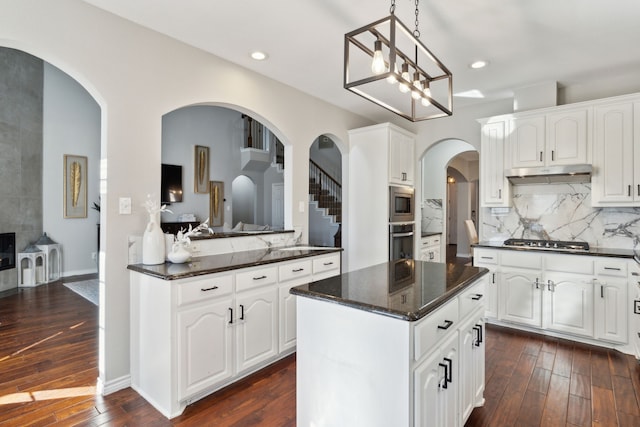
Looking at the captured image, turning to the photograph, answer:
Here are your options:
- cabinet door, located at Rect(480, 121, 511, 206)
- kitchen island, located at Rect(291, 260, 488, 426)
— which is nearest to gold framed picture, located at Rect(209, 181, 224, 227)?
cabinet door, located at Rect(480, 121, 511, 206)

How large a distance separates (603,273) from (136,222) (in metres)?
4.09

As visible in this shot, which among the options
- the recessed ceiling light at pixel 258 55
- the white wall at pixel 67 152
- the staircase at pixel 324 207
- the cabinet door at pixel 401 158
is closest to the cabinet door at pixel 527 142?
the cabinet door at pixel 401 158

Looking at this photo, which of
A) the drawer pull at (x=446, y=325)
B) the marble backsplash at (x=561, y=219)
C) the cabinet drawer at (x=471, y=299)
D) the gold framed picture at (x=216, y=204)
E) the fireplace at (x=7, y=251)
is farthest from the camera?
the gold framed picture at (x=216, y=204)

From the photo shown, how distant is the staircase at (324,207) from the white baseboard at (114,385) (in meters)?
5.26

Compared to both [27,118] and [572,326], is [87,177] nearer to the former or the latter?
[27,118]

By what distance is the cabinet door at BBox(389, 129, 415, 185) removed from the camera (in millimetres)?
4301

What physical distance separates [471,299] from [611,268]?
7.03ft

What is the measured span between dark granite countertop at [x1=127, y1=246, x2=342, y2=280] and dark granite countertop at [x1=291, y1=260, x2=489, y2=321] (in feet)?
2.69

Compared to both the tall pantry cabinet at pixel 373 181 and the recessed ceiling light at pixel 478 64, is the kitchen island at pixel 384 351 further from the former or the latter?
the tall pantry cabinet at pixel 373 181

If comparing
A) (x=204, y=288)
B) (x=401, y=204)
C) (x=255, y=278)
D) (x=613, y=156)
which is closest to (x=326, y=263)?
(x=255, y=278)

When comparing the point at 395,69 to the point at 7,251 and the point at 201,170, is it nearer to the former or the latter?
the point at 7,251

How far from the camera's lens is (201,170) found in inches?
290

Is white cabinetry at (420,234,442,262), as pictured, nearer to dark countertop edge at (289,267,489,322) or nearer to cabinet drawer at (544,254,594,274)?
cabinet drawer at (544,254,594,274)

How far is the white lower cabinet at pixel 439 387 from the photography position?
135cm
